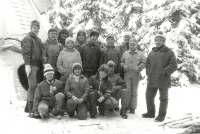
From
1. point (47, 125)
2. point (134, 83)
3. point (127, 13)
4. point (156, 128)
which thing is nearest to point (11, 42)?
point (47, 125)

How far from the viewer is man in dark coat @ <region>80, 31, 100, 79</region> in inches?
209

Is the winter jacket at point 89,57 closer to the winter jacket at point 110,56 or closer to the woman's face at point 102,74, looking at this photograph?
the winter jacket at point 110,56

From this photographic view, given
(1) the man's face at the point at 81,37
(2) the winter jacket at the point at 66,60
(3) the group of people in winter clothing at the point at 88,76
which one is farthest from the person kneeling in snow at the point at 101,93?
(1) the man's face at the point at 81,37

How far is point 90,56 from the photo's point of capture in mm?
5316

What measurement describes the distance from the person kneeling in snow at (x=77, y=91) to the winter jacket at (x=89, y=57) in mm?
564

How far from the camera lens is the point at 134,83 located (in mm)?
5266

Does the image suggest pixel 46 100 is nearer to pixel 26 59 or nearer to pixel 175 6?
pixel 26 59

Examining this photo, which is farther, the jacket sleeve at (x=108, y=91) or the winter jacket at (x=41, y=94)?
the jacket sleeve at (x=108, y=91)

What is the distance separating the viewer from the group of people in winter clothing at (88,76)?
457 centimetres

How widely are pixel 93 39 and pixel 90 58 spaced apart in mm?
447

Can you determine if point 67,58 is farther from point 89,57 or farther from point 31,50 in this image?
point 31,50

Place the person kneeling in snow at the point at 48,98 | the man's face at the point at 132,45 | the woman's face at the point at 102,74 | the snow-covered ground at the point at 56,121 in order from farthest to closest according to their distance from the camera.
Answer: the man's face at the point at 132,45 < the woman's face at the point at 102,74 < the person kneeling in snow at the point at 48,98 < the snow-covered ground at the point at 56,121

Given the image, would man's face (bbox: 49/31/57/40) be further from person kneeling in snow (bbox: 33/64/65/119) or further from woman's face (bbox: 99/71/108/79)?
woman's face (bbox: 99/71/108/79)

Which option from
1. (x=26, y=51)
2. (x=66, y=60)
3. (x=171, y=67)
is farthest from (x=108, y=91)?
(x=26, y=51)
